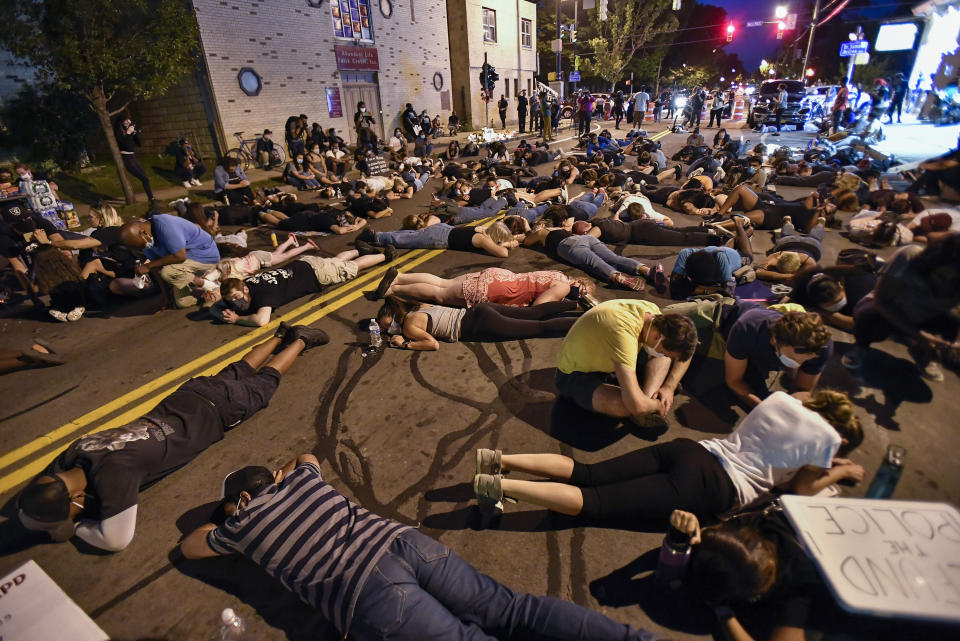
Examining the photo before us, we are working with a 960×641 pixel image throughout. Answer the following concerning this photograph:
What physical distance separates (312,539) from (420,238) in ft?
19.9

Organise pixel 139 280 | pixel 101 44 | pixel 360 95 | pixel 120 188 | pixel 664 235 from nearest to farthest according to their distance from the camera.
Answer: pixel 139 280
pixel 664 235
pixel 101 44
pixel 120 188
pixel 360 95

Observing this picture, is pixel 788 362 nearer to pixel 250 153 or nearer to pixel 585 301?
pixel 585 301

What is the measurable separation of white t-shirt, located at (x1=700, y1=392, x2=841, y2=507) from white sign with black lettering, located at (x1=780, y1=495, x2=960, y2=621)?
24.6 inches

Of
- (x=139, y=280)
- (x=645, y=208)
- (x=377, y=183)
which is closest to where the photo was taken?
(x=139, y=280)

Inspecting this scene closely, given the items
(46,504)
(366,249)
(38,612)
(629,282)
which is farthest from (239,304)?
(629,282)

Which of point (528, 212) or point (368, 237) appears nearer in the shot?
point (368, 237)

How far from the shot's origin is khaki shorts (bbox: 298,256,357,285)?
6297 mm

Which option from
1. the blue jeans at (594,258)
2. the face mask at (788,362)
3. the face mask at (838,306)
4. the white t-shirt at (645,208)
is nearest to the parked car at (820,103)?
the white t-shirt at (645,208)

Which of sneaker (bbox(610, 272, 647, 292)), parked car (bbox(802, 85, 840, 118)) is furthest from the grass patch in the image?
parked car (bbox(802, 85, 840, 118))

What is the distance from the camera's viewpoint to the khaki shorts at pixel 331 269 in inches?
248

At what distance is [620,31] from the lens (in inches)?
1625

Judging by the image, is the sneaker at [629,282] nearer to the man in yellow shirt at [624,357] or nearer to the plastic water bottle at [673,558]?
the man in yellow shirt at [624,357]

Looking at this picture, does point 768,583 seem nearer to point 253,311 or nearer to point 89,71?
point 253,311

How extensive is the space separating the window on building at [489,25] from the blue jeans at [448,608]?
114 ft
